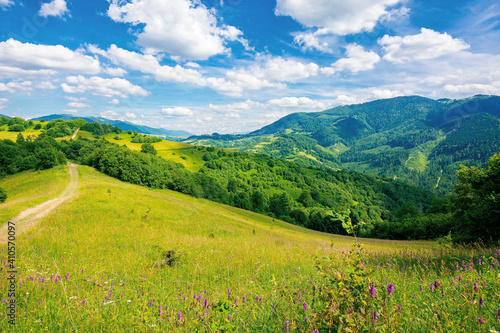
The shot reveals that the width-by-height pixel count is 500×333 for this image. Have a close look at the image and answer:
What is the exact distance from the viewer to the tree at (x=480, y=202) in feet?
63.0

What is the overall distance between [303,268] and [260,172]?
564 ft

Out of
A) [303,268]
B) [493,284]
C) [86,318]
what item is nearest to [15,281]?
[86,318]

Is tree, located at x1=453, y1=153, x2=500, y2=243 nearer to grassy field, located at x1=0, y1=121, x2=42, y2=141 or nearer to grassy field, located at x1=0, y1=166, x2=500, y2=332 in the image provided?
grassy field, located at x1=0, y1=166, x2=500, y2=332

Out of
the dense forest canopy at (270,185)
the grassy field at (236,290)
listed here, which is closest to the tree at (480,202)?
the dense forest canopy at (270,185)

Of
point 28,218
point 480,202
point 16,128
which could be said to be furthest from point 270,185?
point 16,128

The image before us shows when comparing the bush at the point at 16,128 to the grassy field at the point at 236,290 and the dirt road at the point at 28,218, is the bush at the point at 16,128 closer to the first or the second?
the dirt road at the point at 28,218

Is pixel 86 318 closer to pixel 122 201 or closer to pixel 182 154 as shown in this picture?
pixel 122 201

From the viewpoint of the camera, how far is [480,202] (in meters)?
20.6

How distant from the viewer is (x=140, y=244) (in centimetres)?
1298

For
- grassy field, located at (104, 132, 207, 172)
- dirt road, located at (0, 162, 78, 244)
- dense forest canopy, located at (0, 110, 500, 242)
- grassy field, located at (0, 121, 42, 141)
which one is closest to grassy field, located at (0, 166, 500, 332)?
dense forest canopy, located at (0, 110, 500, 242)

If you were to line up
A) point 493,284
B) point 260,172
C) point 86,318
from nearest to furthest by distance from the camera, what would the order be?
1. point 86,318
2. point 493,284
3. point 260,172

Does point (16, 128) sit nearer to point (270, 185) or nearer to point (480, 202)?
point (270, 185)

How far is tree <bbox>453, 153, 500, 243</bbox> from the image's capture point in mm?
19212

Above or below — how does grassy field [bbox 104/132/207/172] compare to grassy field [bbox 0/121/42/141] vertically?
below
